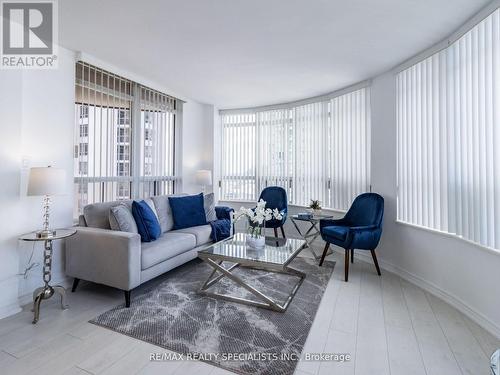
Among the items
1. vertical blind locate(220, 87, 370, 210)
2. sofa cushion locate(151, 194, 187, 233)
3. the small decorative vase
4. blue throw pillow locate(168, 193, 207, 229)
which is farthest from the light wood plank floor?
vertical blind locate(220, 87, 370, 210)

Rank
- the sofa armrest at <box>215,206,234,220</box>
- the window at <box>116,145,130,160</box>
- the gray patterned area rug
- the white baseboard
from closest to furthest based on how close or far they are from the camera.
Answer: the gray patterned area rug → the white baseboard → the window at <box>116,145,130,160</box> → the sofa armrest at <box>215,206,234,220</box>

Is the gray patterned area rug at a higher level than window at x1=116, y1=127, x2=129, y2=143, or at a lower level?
lower

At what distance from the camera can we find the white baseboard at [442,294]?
212 centimetres

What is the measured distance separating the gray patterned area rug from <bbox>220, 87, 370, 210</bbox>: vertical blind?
1.98 m

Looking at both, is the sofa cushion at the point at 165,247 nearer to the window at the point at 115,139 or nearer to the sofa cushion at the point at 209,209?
the sofa cushion at the point at 209,209

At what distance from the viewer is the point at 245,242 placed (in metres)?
3.08

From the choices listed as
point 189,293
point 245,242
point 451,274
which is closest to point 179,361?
point 189,293

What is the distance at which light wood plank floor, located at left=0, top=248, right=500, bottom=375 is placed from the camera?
1.67 metres

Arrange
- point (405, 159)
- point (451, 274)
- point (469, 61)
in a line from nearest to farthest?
point (469, 61) → point (451, 274) → point (405, 159)

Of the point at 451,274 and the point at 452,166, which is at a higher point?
the point at 452,166

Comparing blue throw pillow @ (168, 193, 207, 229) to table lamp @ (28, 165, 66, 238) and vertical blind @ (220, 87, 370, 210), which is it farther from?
vertical blind @ (220, 87, 370, 210)

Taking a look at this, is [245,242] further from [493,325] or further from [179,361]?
[493,325]

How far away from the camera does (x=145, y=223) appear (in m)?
2.97

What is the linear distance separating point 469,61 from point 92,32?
372 centimetres
